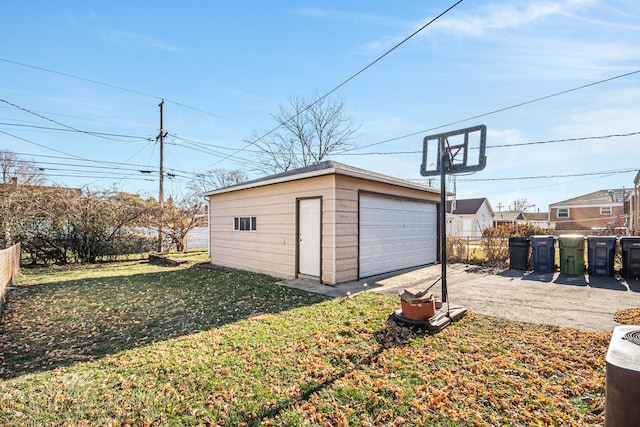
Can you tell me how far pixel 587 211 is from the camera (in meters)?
26.5

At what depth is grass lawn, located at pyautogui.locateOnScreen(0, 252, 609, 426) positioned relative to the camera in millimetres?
2338

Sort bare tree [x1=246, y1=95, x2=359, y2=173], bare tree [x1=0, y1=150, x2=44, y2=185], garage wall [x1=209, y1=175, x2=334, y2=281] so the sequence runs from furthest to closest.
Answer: bare tree [x1=246, y1=95, x2=359, y2=173]
bare tree [x1=0, y1=150, x2=44, y2=185]
garage wall [x1=209, y1=175, x2=334, y2=281]

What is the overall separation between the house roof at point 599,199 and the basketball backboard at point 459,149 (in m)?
29.7

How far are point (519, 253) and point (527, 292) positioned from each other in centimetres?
349

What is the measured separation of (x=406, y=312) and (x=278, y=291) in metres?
3.22

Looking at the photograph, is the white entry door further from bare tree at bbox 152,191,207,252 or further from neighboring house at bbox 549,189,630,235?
neighboring house at bbox 549,189,630,235

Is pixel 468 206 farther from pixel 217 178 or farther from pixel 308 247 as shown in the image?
pixel 308 247

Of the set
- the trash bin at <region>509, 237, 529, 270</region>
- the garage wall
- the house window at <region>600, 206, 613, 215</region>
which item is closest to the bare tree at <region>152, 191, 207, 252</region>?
the garage wall

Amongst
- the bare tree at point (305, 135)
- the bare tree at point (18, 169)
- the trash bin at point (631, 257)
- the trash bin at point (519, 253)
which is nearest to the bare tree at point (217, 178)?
the bare tree at point (305, 135)

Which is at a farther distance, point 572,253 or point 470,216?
point 470,216

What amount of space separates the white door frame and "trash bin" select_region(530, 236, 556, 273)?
6.52m

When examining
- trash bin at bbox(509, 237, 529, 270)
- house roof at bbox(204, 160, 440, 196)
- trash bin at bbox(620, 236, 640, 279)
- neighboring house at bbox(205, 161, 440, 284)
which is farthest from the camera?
trash bin at bbox(509, 237, 529, 270)

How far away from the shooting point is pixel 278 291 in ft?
21.4

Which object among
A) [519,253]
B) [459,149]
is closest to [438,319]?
[459,149]
